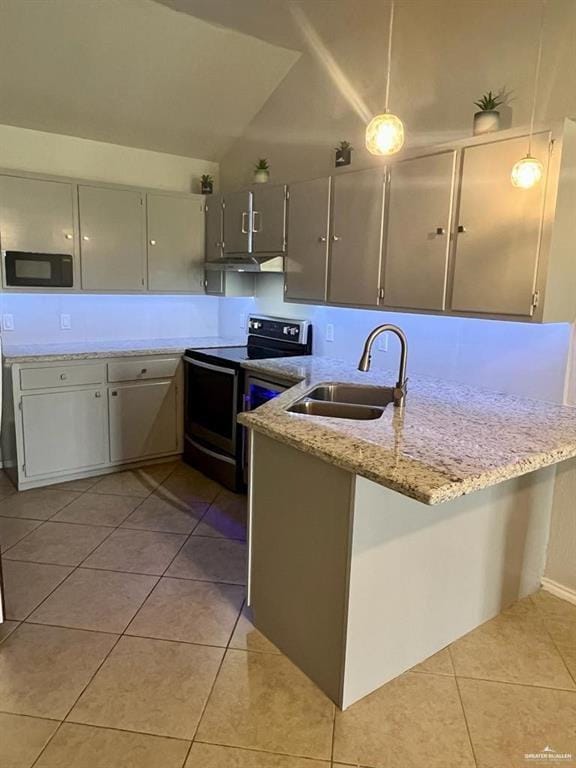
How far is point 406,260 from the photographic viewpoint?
2.70 metres

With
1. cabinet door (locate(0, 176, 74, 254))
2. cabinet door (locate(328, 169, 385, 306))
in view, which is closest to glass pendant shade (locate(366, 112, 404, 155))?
cabinet door (locate(328, 169, 385, 306))

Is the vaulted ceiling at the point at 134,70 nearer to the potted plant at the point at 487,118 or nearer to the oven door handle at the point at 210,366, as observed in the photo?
the potted plant at the point at 487,118

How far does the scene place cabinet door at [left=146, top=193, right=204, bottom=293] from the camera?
4.11 metres

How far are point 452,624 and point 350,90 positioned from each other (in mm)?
3051

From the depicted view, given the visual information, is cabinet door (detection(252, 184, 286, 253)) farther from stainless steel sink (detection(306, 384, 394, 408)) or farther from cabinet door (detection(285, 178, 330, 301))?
stainless steel sink (detection(306, 384, 394, 408))

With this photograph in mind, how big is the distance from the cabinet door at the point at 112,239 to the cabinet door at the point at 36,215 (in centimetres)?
11

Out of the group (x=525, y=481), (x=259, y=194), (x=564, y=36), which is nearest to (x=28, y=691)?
(x=525, y=481)

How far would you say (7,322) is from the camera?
3811 millimetres

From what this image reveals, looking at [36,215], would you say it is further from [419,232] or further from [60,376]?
[419,232]

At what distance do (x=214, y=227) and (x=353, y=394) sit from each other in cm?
222

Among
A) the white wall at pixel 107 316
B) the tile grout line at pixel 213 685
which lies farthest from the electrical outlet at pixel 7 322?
the tile grout line at pixel 213 685

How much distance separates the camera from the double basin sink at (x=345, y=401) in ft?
7.66

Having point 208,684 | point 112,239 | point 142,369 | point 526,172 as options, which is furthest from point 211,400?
point 526,172

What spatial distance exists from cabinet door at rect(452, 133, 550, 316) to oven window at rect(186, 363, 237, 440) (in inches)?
66.7
